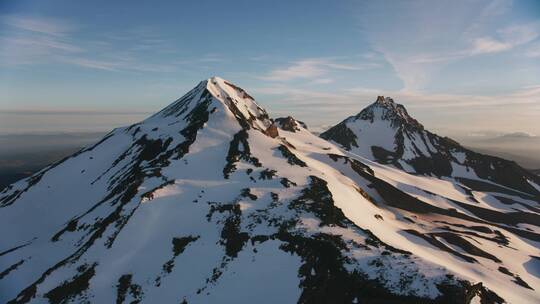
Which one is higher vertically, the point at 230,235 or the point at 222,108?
the point at 222,108

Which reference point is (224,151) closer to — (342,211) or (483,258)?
(342,211)

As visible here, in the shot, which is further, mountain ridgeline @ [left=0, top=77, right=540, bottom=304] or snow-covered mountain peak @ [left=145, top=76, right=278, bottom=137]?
snow-covered mountain peak @ [left=145, top=76, right=278, bottom=137]

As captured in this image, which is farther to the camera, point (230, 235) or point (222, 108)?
point (222, 108)

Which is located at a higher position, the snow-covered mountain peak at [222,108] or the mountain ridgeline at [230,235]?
the snow-covered mountain peak at [222,108]

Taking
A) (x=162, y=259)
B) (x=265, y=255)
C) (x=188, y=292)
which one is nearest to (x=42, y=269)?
(x=162, y=259)

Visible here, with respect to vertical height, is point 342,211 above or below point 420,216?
above

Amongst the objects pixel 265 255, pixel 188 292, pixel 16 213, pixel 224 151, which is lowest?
pixel 16 213

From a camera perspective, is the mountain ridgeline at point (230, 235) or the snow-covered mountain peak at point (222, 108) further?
the snow-covered mountain peak at point (222, 108)

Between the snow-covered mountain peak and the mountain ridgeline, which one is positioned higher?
the snow-covered mountain peak
